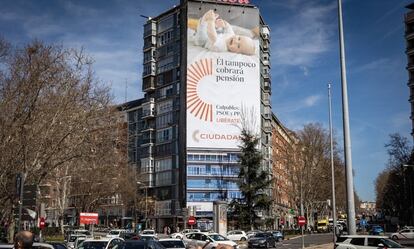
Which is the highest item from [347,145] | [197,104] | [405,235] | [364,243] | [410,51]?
[410,51]

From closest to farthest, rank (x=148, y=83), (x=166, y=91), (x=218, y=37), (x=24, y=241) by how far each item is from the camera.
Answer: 1. (x=24, y=241)
2. (x=218, y=37)
3. (x=166, y=91)
4. (x=148, y=83)

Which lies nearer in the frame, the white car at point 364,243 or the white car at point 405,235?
the white car at point 364,243

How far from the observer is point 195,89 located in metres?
90.9

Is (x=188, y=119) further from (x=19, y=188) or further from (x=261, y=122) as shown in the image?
(x=19, y=188)

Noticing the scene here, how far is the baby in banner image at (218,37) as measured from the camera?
92.9m

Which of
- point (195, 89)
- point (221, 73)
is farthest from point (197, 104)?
point (221, 73)

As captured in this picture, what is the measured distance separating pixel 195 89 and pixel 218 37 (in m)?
10.6

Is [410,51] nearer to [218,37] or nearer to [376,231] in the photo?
[218,37]

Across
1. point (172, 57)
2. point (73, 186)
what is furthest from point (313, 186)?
point (73, 186)

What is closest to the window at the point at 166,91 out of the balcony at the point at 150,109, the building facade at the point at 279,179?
the balcony at the point at 150,109

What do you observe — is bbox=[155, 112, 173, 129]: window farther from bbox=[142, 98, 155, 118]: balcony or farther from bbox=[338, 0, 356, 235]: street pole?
bbox=[338, 0, 356, 235]: street pole

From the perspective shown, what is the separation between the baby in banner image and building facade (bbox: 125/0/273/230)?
0.18 meters

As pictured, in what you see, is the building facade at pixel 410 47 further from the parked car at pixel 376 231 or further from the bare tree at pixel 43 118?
the bare tree at pixel 43 118

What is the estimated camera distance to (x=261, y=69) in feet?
324
